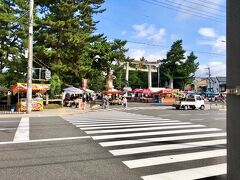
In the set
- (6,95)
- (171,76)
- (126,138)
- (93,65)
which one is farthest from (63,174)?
(171,76)

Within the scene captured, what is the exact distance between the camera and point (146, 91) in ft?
211

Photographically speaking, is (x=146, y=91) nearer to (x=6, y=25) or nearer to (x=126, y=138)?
(x=6, y=25)

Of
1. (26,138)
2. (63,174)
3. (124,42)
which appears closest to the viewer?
(63,174)

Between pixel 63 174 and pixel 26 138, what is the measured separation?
5.26 meters

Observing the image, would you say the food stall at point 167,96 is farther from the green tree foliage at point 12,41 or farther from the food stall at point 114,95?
the green tree foliage at point 12,41

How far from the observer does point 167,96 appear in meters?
57.4

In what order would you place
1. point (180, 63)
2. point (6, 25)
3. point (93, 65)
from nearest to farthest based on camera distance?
point (6, 25) < point (93, 65) < point (180, 63)

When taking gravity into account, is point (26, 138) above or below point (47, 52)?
below

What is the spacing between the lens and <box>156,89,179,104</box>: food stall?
183 feet

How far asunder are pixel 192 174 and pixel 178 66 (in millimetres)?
75000

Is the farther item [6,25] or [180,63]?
[180,63]
